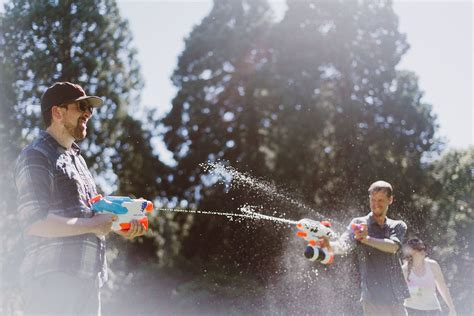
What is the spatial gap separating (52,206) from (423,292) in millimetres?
5195

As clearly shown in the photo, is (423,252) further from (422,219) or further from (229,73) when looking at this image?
(229,73)

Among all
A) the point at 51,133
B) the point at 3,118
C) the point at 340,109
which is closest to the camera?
the point at 51,133

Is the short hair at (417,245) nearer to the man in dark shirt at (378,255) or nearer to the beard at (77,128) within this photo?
the man in dark shirt at (378,255)

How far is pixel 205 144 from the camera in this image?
1928 centimetres

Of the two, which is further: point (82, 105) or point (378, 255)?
point (378, 255)

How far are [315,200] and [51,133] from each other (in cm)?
1542

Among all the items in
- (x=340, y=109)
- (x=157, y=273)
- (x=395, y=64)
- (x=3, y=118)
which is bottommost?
(x=157, y=273)

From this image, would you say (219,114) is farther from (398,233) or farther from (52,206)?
(52,206)

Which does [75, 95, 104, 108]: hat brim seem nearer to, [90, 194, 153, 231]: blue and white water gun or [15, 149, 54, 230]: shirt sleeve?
[15, 149, 54, 230]: shirt sleeve

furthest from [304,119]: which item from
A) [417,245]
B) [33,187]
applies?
[33,187]

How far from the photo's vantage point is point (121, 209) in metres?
2.73

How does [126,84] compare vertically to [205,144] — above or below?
above

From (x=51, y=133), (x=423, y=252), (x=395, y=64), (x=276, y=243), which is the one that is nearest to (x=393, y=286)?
(x=423, y=252)

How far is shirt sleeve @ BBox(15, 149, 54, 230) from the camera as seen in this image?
2.37 metres
